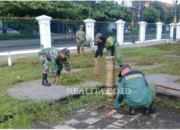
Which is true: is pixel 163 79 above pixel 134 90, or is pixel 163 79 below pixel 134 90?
below

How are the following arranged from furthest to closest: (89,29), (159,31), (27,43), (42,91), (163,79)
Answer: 1. (159,31)
2. (89,29)
3. (27,43)
4. (163,79)
5. (42,91)

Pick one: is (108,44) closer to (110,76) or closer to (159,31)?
(110,76)

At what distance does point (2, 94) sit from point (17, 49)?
26.9 ft

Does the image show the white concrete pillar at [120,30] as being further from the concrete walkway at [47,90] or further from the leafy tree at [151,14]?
the leafy tree at [151,14]

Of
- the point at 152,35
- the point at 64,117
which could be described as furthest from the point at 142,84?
the point at 152,35

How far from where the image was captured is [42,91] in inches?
185

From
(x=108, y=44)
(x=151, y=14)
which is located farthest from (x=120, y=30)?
(x=151, y=14)

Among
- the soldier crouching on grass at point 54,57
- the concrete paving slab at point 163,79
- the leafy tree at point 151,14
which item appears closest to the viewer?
the soldier crouching on grass at point 54,57

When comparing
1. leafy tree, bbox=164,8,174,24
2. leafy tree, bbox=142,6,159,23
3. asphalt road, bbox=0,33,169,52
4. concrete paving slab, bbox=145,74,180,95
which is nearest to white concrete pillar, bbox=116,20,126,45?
asphalt road, bbox=0,33,169,52

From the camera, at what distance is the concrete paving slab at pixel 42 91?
4332 mm

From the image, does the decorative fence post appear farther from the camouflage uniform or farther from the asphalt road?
the asphalt road

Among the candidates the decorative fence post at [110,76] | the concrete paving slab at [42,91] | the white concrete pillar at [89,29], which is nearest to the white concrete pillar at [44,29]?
the white concrete pillar at [89,29]

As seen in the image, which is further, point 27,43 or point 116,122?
point 27,43

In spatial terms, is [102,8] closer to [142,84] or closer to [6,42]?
[6,42]
